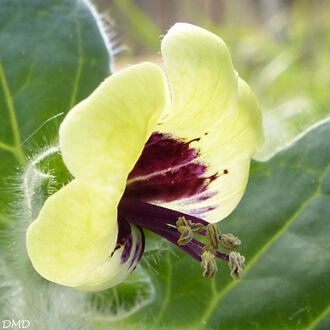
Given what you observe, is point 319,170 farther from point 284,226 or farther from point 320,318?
point 320,318

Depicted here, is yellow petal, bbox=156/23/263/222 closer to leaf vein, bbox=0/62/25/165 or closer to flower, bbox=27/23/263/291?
flower, bbox=27/23/263/291

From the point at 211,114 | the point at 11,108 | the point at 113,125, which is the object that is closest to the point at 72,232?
the point at 113,125

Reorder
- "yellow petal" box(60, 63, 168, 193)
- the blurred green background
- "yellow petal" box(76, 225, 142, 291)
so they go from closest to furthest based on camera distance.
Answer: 1. "yellow petal" box(60, 63, 168, 193)
2. "yellow petal" box(76, 225, 142, 291)
3. the blurred green background

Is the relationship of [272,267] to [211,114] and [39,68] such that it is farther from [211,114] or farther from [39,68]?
[39,68]

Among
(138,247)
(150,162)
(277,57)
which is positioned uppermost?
(150,162)

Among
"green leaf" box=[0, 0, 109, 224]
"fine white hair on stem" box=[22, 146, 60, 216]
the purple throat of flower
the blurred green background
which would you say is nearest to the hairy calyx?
the purple throat of flower

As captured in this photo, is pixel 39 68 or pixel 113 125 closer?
pixel 113 125

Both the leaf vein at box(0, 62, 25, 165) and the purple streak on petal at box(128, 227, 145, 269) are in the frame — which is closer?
the purple streak on petal at box(128, 227, 145, 269)
